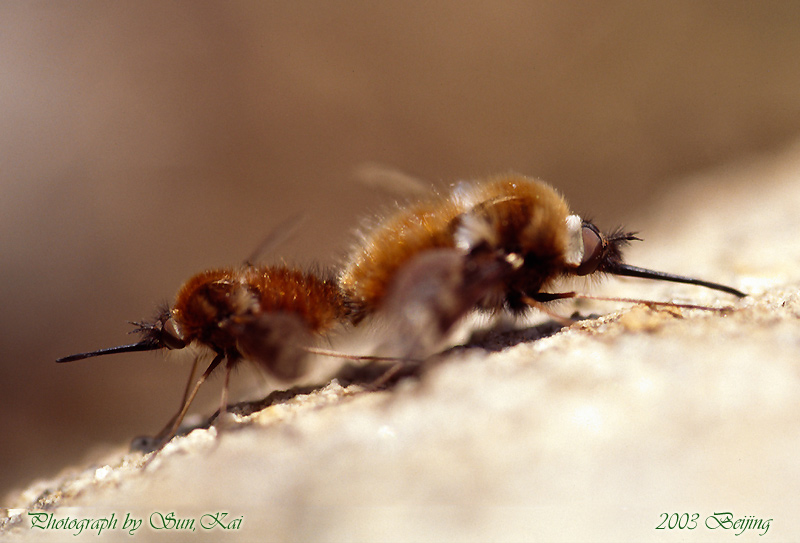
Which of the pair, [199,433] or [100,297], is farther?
[100,297]

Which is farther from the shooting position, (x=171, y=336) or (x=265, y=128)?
(x=265, y=128)

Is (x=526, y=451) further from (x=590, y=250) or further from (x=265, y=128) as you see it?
(x=265, y=128)

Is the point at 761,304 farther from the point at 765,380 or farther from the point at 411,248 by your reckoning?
the point at 411,248

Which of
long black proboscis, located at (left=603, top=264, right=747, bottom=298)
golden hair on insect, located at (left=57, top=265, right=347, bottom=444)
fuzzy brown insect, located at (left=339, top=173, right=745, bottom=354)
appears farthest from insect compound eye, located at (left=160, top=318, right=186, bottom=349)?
long black proboscis, located at (left=603, top=264, right=747, bottom=298)

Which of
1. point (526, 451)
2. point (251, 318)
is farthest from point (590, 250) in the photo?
point (251, 318)

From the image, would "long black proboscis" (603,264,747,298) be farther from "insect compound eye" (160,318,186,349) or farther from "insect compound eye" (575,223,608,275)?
"insect compound eye" (160,318,186,349)

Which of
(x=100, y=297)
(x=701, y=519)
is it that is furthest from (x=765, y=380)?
(x=100, y=297)

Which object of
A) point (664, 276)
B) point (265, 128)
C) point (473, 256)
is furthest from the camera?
point (265, 128)
